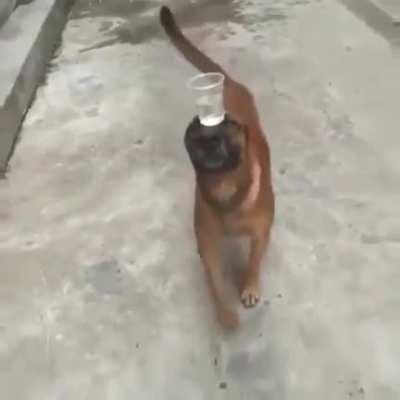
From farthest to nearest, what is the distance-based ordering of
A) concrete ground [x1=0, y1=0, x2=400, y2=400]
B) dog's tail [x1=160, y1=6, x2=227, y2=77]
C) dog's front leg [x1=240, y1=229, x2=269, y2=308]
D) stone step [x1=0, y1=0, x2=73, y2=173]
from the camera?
1. stone step [x1=0, y1=0, x2=73, y2=173]
2. dog's tail [x1=160, y1=6, x2=227, y2=77]
3. dog's front leg [x1=240, y1=229, x2=269, y2=308]
4. concrete ground [x1=0, y1=0, x2=400, y2=400]

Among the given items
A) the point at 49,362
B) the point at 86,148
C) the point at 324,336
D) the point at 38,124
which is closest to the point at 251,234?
the point at 324,336

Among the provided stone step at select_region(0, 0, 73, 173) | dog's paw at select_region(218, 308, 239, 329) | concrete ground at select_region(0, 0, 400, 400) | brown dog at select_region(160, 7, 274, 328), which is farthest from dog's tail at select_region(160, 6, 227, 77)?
dog's paw at select_region(218, 308, 239, 329)

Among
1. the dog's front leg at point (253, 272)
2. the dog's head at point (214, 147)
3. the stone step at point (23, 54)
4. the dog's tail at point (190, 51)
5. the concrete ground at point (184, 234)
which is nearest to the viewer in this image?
the dog's head at point (214, 147)

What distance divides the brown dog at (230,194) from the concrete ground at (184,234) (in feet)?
0.34

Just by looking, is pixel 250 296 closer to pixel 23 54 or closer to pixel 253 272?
pixel 253 272

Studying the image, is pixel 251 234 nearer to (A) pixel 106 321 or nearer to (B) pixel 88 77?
(A) pixel 106 321

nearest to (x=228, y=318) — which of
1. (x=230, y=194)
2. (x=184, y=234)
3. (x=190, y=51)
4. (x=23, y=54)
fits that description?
(x=230, y=194)

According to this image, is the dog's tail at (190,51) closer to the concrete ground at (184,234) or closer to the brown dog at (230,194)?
the concrete ground at (184,234)

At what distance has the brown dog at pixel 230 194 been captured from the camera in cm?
176

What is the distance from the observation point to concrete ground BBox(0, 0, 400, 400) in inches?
76.0

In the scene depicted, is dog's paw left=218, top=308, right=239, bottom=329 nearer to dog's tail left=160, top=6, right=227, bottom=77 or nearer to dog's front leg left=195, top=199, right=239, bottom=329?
dog's front leg left=195, top=199, right=239, bottom=329

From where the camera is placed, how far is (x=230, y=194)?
184 cm

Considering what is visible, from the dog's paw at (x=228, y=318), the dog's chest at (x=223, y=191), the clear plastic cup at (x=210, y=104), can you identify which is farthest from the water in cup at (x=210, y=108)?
the dog's paw at (x=228, y=318)

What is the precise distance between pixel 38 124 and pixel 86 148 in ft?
1.08
